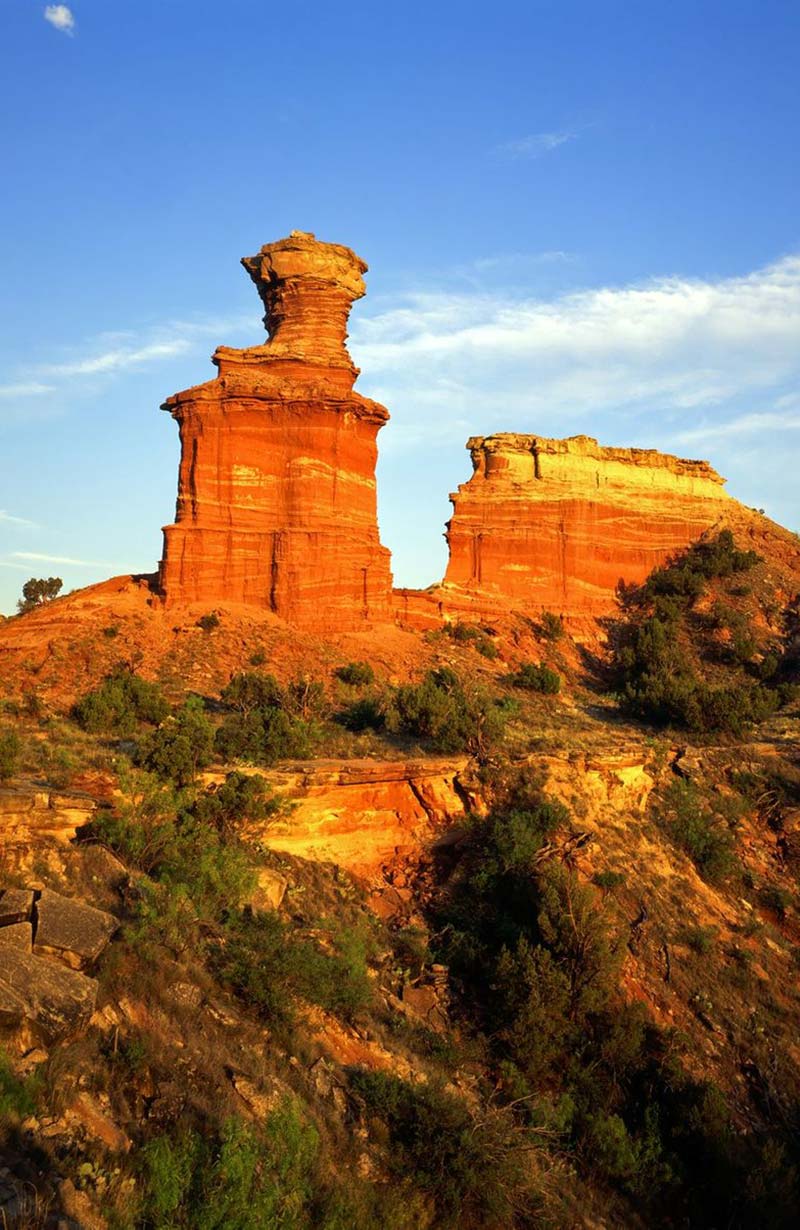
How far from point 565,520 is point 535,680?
1457 cm

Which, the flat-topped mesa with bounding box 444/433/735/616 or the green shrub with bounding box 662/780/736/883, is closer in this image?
the green shrub with bounding box 662/780/736/883

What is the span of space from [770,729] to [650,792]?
9.80 metres

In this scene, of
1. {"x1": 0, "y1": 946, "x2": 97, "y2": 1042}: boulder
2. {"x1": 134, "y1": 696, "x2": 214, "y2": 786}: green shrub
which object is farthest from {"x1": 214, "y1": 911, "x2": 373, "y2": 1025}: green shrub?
{"x1": 134, "y1": 696, "x2": 214, "y2": 786}: green shrub

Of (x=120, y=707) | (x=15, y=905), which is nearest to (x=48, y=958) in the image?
(x=15, y=905)

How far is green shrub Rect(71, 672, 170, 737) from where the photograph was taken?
77.6 ft

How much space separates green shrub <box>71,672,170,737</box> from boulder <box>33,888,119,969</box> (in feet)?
36.4

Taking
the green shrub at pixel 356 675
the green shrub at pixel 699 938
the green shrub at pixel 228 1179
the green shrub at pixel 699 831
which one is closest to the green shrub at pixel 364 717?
the green shrub at pixel 356 675

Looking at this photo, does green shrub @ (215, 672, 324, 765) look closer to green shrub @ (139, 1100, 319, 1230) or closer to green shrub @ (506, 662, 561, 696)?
green shrub @ (506, 662, 561, 696)

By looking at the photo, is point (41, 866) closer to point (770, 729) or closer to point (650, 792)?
point (650, 792)

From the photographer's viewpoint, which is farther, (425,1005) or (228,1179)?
(425,1005)

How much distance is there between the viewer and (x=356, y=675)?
1219 inches

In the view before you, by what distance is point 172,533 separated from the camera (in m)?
34.7

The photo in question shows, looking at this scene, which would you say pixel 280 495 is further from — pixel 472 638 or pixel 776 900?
pixel 776 900

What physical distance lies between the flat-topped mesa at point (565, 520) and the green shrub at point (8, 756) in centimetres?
2805
